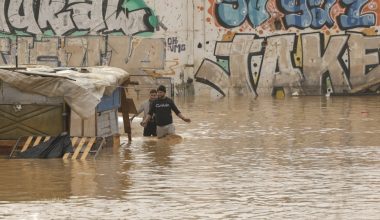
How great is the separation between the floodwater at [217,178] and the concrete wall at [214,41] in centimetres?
1730

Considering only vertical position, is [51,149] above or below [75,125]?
below

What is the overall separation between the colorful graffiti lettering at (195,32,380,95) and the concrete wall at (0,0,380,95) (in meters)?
0.04

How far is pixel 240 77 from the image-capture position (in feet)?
140

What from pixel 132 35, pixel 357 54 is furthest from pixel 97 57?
pixel 357 54

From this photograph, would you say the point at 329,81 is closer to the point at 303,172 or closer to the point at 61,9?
the point at 61,9

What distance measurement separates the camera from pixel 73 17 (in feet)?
144

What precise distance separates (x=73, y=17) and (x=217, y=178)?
97.2ft

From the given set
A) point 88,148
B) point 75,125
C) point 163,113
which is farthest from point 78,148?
point 163,113

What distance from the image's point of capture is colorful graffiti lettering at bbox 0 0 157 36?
43372 millimetres

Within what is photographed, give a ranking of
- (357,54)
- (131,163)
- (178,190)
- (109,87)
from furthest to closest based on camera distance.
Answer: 1. (357,54)
2. (109,87)
3. (131,163)
4. (178,190)

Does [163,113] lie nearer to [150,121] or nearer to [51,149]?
Answer: [150,121]

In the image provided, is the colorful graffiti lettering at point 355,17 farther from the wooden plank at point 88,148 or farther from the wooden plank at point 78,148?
the wooden plank at point 78,148

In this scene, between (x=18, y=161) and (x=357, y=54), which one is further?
(x=357, y=54)

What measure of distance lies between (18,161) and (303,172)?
511 cm
